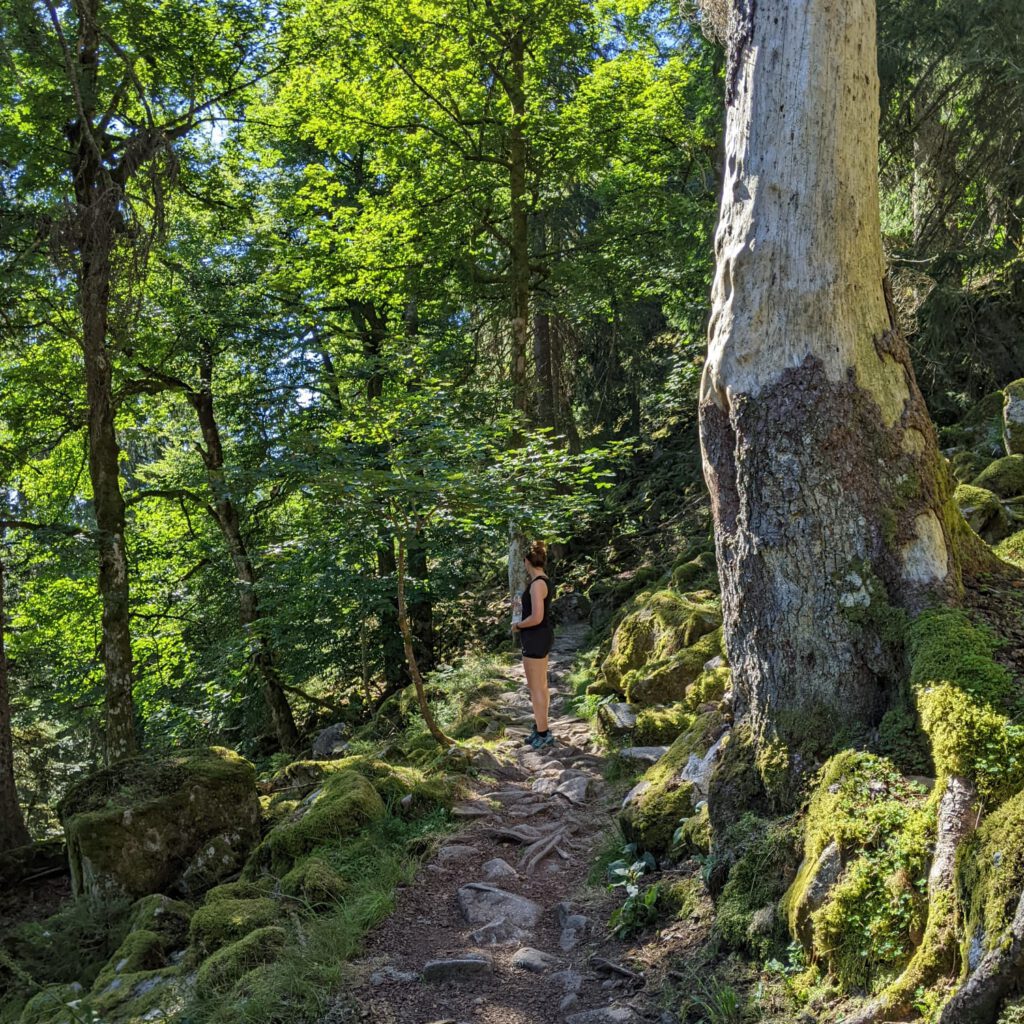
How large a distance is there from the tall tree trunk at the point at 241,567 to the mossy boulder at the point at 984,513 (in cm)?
990

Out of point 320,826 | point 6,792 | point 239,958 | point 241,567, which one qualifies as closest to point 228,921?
point 239,958

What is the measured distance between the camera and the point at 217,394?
549 inches

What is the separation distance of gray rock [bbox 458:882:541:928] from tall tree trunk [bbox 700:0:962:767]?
6.02 ft

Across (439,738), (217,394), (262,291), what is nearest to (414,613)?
(217,394)

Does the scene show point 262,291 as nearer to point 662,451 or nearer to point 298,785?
point 298,785

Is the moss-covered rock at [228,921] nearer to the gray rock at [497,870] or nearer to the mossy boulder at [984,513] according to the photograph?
the gray rock at [497,870]

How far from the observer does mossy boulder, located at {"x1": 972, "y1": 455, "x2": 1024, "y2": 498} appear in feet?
24.9

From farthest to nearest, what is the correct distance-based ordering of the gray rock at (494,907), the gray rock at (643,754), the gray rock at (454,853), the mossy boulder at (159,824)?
the gray rock at (643,754)
the mossy boulder at (159,824)
the gray rock at (454,853)
the gray rock at (494,907)

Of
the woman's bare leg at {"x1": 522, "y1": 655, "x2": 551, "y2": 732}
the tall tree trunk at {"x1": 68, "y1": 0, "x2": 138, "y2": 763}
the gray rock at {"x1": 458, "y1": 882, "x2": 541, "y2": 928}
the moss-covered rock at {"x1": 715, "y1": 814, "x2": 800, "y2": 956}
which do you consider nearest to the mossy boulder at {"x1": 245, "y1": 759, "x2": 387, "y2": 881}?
the gray rock at {"x1": 458, "y1": 882, "x2": 541, "y2": 928}

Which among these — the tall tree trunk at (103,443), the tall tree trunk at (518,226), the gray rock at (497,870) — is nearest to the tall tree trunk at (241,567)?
the tall tree trunk at (103,443)

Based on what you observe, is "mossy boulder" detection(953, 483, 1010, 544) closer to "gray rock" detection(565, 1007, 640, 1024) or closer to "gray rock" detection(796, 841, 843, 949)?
"gray rock" detection(796, 841, 843, 949)

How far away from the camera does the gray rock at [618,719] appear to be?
7.99 m

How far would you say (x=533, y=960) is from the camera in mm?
4414

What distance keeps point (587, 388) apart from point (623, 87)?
28.3 ft
